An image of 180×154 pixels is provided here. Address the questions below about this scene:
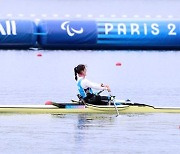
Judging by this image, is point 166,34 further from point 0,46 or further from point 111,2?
point 111,2

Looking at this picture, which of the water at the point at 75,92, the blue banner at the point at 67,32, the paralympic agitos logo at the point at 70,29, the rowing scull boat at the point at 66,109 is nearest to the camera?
the water at the point at 75,92

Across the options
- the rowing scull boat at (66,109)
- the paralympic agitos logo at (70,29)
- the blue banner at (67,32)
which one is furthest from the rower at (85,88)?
the paralympic agitos logo at (70,29)

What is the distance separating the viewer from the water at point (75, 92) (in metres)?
19.1

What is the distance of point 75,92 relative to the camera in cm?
3061

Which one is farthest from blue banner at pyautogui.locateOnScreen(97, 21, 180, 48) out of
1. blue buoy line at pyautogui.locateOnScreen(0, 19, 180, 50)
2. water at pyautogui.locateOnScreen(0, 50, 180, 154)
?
water at pyautogui.locateOnScreen(0, 50, 180, 154)

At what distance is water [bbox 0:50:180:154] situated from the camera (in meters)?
19.1

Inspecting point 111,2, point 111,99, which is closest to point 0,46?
point 111,2

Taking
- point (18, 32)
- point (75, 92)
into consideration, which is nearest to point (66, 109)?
point (75, 92)

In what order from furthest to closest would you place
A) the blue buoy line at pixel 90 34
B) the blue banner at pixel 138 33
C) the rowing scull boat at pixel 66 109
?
the blue banner at pixel 138 33 → the blue buoy line at pixel 90 34 → the rowing scull boat at pixel 66 109

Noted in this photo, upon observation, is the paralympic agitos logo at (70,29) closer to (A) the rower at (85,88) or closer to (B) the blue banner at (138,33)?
(B) the blue banner at (138,33)

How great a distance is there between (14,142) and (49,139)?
793mm

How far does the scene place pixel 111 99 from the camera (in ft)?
79.1

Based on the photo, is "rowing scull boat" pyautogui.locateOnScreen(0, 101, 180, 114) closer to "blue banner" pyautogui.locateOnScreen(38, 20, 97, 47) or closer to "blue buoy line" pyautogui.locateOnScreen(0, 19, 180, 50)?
"blue buoy line" pyautogui.locateOnScreen(0, 19, 180, 50)

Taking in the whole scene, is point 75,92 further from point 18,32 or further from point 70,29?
point 70,29
